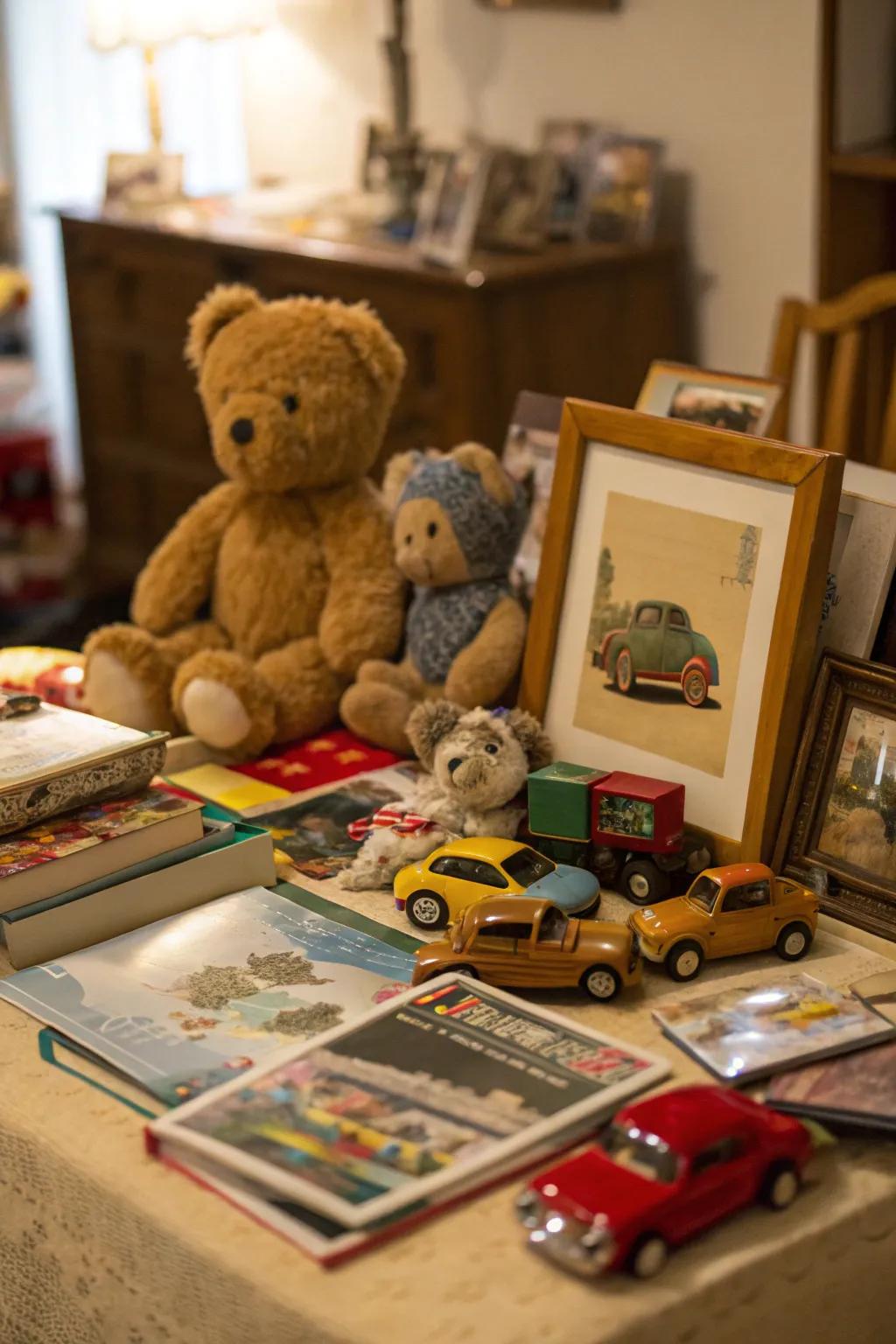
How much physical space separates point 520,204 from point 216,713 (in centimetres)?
162

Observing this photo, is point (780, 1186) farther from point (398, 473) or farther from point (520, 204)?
point (520, 204)

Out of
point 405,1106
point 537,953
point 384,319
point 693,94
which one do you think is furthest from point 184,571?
point 693,94

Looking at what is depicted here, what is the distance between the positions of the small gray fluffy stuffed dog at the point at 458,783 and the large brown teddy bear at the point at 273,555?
0.69ft

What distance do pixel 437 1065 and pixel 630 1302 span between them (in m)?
0.19

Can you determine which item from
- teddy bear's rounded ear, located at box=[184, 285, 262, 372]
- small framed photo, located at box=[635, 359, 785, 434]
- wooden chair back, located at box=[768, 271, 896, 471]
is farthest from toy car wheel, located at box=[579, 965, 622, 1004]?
wooden chair back, located at box=[768, 271, 896, 471]

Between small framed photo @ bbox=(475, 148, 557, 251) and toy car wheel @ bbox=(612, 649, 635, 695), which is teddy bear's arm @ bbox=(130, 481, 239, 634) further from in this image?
small framed photo @ bbox=(475, 148, 557, 251)

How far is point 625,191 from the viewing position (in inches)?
105

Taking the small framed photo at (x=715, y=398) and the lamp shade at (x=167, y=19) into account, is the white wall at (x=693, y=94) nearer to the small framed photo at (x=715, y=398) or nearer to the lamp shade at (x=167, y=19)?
the lamp shade at (x=167, y=19)

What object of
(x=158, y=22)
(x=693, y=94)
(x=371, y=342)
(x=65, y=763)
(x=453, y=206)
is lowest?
(x=65, y=763)

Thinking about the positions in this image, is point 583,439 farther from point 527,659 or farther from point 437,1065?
point 437,1065

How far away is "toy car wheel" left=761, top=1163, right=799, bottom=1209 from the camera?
0.78 metres

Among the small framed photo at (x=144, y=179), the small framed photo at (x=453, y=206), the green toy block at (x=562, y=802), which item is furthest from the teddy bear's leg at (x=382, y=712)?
the small framed photo at (x=144, y=179)

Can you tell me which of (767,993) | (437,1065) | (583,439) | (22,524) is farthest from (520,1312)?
(22,524)

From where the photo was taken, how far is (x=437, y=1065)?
34.3 inches
